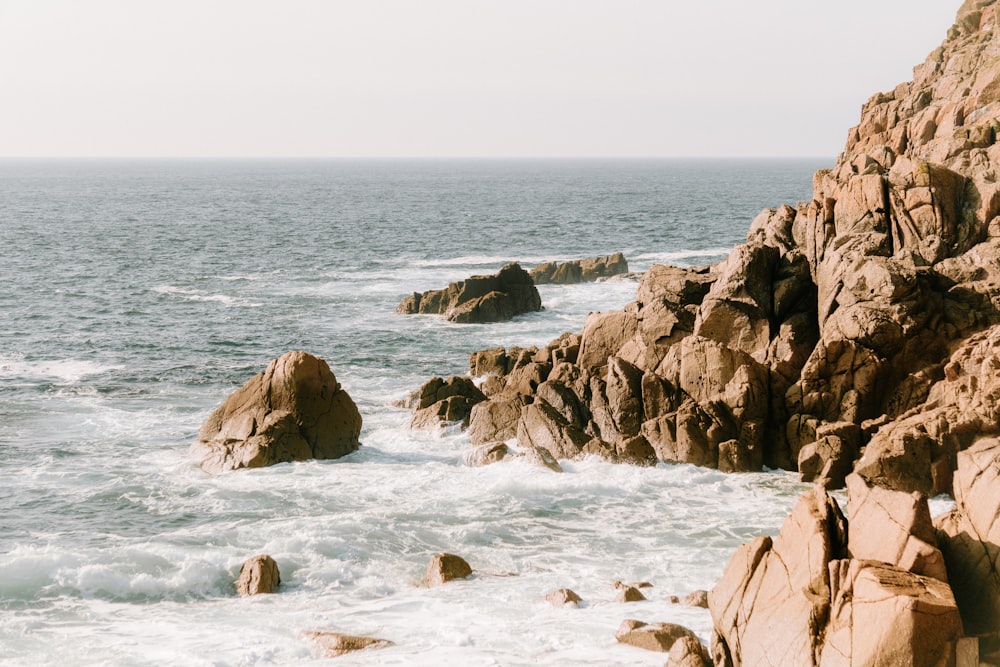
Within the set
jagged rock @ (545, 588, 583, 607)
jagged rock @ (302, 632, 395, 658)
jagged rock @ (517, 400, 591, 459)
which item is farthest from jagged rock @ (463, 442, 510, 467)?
jagged rock @ (302, 632, 395, 658)

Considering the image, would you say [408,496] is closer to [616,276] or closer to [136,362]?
[136,362]

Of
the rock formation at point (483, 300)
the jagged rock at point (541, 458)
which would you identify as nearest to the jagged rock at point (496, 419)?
the jagged rock at point (541, 458)

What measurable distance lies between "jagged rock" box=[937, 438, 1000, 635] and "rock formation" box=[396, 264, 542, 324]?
4047 cm

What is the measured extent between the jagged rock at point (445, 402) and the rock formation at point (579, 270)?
32.7 meters

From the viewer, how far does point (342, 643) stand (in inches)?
805

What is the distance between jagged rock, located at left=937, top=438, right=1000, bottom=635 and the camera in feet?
50.3

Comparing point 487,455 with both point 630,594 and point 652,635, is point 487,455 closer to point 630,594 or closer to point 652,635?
point 630,594

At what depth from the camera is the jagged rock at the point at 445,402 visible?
37.1 m

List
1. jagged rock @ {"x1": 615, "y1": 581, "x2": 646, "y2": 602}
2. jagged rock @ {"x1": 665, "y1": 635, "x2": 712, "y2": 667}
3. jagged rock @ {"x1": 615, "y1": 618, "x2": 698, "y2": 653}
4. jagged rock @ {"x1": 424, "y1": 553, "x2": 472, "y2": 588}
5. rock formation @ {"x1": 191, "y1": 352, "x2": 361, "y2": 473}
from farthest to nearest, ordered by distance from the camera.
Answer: rock formation @ {"x1": 191, "y1": 352, "x2": 361, "y2": 473} → jagged rock @ {"x1": 424, "y1": 553, "x2": 472, "y2": 588} → jagged rock @ {"x1": 615, "y1": 581, "x2": 646, "y2": 602} → jagged rock @ {"x1": 615, "y1": 618, "x2": 698, "y2": 653} → jagged rock @ {"x1": 665, "y1": 635, "x2": 712, "y2": 667}

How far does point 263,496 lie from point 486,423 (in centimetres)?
847

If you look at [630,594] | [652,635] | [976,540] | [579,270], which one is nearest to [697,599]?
[630,594]

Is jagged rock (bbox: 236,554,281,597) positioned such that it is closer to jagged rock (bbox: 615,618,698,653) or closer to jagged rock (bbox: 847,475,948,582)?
jagged rock (bbox: 615,618,698,653)

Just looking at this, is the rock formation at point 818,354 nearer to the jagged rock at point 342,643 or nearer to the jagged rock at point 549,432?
the jagged rock at point 549,432

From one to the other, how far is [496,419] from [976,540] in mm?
20703
